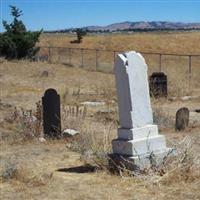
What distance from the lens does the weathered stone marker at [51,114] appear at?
13297 mm

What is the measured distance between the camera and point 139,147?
9211 millimetres

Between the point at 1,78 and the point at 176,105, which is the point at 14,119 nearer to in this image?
the point at 176,105

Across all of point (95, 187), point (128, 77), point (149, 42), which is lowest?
point (95, 187)

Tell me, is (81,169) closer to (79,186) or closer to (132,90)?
(79,186)

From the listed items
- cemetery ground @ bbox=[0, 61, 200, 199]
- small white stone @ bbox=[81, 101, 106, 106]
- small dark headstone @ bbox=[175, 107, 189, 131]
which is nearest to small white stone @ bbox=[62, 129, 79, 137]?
cemetery ground @ bbox=[0, 61, 200, 199]

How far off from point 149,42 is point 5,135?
2812 inches

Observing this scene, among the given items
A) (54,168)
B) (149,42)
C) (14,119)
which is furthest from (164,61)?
(54,168)

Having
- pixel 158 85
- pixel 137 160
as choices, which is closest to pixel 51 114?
pixel 137 160

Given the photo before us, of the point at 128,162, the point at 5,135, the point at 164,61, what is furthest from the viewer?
the point at 164,61

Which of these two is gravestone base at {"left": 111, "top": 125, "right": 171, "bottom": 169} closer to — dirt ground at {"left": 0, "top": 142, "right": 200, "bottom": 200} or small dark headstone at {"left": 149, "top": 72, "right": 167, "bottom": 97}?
dirt ground at {"left": 0, "top": 142, "right": 200, "bottom": 200}

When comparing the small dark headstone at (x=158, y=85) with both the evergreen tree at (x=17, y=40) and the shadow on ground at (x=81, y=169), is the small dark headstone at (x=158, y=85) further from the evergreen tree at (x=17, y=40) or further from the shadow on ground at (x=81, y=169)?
the evergreen tree at (x=17, y=40)

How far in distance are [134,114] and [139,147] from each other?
1.67 feet

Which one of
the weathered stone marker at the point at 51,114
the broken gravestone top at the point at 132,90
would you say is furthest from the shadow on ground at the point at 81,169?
the weathered stone marker at the point at 51,114

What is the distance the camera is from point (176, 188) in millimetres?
8203
